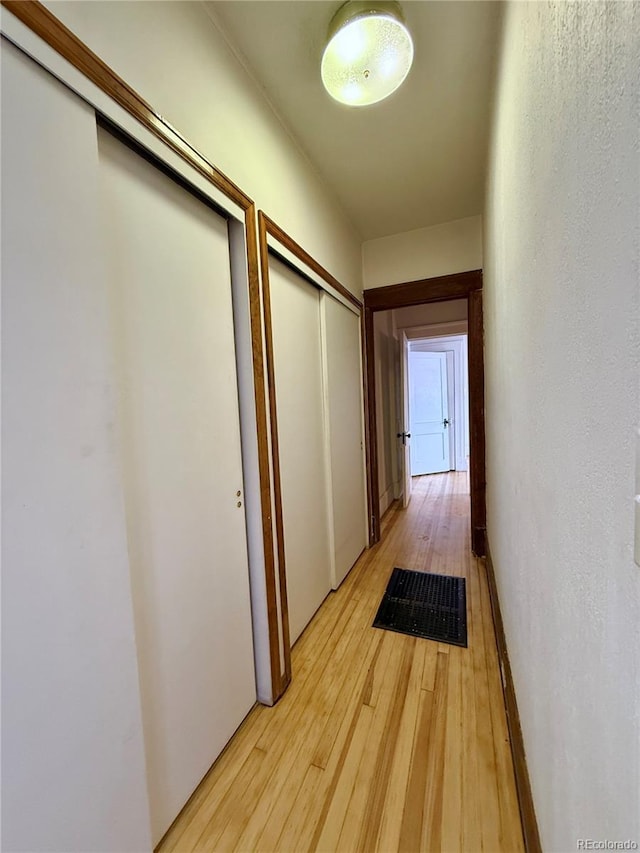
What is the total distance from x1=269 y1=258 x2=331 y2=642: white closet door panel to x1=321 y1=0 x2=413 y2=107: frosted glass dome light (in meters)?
0.70

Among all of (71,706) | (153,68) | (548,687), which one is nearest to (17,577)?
(71,706)

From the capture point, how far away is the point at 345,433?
8.08 feet

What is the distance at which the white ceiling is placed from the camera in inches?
46.7

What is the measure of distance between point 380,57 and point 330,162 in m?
0.71

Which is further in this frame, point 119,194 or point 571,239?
point 119,194

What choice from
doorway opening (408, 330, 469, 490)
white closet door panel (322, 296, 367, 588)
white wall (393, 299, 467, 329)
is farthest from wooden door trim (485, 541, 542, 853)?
doorway opening (408, 330, 469, 490)

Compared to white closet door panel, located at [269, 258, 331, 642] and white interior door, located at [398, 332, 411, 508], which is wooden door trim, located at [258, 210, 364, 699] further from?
white interior door, located at [398, 332, 411, 508]

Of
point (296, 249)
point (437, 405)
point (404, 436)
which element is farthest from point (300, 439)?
point (437, 405)

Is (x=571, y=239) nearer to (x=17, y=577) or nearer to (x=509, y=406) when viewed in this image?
(x=509, y=406)

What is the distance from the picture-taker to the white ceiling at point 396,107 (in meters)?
1.19

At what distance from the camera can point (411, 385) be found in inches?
209

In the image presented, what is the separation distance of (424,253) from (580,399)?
2.55m

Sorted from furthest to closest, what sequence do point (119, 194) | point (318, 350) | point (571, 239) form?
point (318, 350) → point (119, 194) → point (571, 239)

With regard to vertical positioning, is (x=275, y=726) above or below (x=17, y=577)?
below
